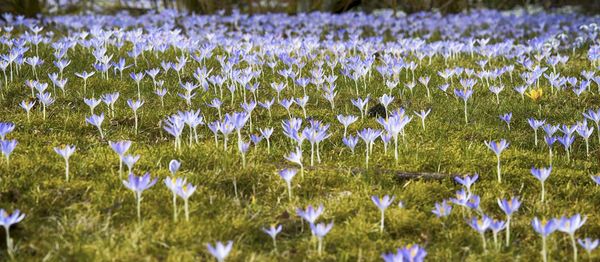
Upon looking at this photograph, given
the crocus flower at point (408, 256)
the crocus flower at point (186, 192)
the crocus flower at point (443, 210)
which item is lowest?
the crocus flower at point (443, 210)

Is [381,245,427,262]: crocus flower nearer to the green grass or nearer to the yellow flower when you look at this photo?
the green grass

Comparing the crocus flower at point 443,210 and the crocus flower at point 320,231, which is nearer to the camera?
the crocus flower at point 320,231

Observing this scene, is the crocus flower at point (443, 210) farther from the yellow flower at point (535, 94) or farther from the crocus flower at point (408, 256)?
the yellow flower at point (535, 94)

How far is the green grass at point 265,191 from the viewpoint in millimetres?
2938

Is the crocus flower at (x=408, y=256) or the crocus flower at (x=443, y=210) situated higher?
the crocus flower at (x=408, y=256)

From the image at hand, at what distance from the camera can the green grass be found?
9.64 ft

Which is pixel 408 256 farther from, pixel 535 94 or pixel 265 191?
pixel 535 94

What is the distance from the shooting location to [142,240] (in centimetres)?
292

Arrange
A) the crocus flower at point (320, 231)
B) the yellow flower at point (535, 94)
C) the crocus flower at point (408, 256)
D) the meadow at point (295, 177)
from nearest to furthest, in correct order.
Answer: the crocus flower at point (408, 256) < the crocus flower at point (320, 231) < the meadow at point (295, 177) < the yellow flower at point (535, 94)

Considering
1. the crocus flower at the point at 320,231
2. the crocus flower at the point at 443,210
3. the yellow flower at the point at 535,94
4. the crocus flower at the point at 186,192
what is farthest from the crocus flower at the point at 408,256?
the yellow flower at the point at 535,94

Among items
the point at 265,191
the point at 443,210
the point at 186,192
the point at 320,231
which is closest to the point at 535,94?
the point at 443,210

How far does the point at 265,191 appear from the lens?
355 centimetres

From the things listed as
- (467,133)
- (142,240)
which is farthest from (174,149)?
(467,133)

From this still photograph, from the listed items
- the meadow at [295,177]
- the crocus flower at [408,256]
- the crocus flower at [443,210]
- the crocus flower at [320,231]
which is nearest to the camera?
the crocus flower at [408,256]
